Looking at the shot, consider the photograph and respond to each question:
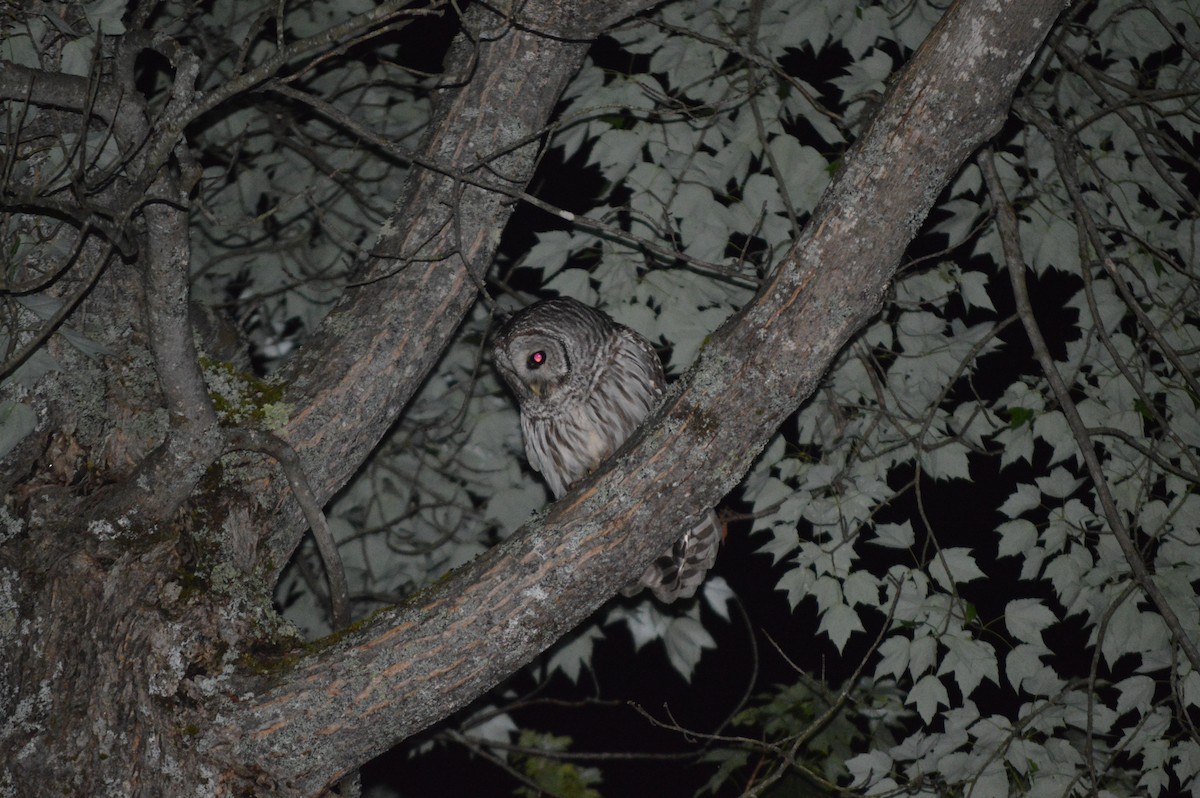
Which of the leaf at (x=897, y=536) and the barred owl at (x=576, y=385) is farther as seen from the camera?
the barred owl at (x=576, y=385)

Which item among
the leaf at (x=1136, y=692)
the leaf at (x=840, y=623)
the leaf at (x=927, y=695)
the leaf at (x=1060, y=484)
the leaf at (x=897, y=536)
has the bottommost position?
the leaf at (x=1136, y=692)

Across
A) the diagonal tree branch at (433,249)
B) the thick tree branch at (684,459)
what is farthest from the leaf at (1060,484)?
the diagonal tree branch at (433,249)

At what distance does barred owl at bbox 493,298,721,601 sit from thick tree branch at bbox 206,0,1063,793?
1557 millimetres

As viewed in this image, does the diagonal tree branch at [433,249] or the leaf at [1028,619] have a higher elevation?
the diagonal tree branch at [433,249]

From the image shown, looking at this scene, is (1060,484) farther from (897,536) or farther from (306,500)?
(306,500)

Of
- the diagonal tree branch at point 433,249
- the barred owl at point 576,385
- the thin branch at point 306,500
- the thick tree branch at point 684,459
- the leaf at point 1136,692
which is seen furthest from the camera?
the barred owl at point 576,385

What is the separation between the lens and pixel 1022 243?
3412mm

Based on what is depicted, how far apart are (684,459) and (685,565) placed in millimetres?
1580

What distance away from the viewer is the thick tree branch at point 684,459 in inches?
80.3

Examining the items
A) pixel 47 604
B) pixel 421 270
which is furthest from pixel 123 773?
pixel 421 270

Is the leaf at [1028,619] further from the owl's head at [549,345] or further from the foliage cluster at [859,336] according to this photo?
the owl's head at [549,345]

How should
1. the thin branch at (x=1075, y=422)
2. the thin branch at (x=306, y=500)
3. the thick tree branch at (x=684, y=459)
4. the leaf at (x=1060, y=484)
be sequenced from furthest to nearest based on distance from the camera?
the leaf at (x=1060, y=484) < the thin branch at (x=1075, y=422) < the thin branch at (x=306, y=500) < the thick tree branch at (x=684, y=459)

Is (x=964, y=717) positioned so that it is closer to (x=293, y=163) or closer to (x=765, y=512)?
(x=765, y=512)

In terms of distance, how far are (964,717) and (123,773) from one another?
2259 mm
